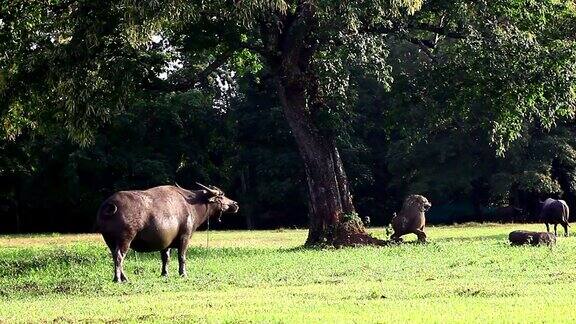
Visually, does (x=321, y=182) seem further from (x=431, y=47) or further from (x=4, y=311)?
(x=4, y=311)

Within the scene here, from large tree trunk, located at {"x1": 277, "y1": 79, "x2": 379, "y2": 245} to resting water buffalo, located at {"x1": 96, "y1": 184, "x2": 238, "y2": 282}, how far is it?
317 inches

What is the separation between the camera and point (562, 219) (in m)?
34.5

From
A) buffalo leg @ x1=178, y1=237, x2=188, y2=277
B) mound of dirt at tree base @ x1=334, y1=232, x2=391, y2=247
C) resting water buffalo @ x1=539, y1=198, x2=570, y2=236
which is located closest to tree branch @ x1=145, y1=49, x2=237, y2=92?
mound of dirt at tree base @ x1=334, y1=232, x2=391, y2=247

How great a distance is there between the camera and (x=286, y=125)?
2491 inches

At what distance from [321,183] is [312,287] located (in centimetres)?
1407

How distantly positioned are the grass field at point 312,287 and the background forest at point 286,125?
4.65m

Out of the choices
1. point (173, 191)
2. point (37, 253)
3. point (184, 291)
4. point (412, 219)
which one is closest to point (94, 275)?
point (173, 191)

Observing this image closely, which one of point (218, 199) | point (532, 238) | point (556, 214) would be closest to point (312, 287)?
point (218, 199)

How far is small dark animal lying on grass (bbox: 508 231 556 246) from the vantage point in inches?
1041

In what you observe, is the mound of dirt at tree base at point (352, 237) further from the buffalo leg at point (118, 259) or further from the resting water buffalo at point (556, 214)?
the buffalo leg at point (118, 259)

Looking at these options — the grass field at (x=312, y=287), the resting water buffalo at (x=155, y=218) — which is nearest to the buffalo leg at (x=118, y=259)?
the resting water buffalo at (x=155, y=218)

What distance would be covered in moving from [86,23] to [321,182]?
9064 mm

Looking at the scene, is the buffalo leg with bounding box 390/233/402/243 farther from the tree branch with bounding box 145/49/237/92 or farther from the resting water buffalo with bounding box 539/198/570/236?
the tree branch with bounding box 145/49/237/92

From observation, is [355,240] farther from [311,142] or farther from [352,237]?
[311,142]
